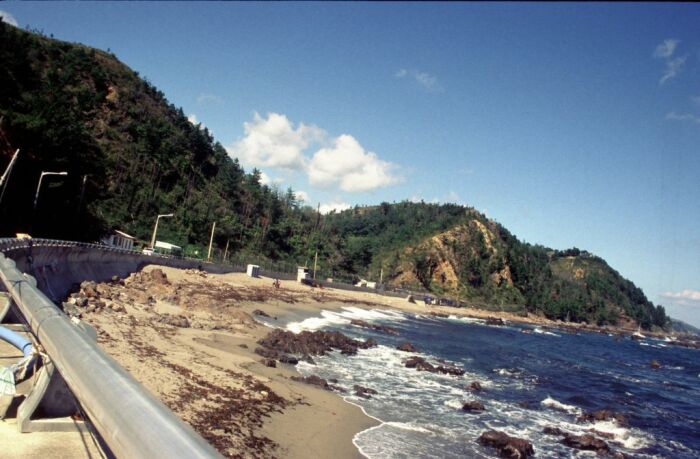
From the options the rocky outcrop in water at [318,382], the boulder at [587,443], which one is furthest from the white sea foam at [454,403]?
the rocky outcrop in water at [318,382]

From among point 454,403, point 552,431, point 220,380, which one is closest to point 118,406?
point 220,380

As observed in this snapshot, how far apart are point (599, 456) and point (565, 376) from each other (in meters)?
19.4

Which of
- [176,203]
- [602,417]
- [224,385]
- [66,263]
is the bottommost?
[602,417]

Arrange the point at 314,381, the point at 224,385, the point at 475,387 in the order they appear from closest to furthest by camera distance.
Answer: the point at 224,385 < the point at 314,381 < the point at 475,387

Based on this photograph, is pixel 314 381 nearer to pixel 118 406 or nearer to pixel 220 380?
pixel 220 380

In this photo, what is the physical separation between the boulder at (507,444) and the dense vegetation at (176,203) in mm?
34102

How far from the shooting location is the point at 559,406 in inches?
818

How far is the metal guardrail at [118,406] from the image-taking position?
62.7 inches

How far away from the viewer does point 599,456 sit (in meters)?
14.2

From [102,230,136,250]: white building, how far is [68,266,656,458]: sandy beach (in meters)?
28.7

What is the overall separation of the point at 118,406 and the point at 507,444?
45.1 feet

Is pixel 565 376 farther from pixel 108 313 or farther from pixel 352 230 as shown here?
pixel 352 230

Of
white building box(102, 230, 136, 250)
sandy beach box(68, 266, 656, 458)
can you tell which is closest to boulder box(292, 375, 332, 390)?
sandy beach box(68, 266, 656, 458)

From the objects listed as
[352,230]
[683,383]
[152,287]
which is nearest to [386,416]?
[152,287]
